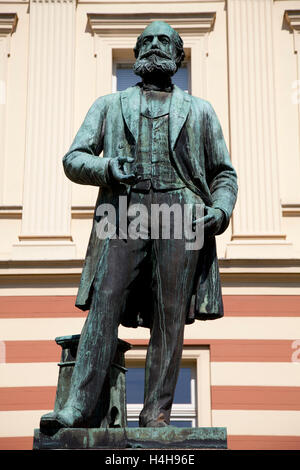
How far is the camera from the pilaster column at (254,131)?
1451cm

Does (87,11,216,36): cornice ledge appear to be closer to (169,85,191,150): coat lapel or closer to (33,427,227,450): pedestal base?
(169,85,191,150): coat lapel

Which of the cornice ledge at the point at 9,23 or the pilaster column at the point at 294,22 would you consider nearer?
the pilaster column at the point at 294,22

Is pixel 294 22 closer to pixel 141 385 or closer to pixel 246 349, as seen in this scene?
pixel 246 349

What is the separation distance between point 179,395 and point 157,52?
28.2ft

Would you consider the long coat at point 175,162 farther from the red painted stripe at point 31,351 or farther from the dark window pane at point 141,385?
the red painted stripe at point 31,351

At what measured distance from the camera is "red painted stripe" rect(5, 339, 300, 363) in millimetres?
13812

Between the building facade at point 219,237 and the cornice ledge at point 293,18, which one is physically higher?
the cornice ledge at point 293,18

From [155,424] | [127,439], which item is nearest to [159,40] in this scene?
[155,424]

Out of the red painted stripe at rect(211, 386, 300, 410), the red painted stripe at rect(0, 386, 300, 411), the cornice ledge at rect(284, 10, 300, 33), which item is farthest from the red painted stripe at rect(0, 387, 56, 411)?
the cornice ledge at rect(284, 10, 300, 33)

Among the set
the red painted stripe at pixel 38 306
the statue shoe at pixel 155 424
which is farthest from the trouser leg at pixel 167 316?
the red painted stripe at pixel 38 306

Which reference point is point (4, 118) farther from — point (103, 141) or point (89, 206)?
point (103, 141)

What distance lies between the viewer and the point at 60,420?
5156mm

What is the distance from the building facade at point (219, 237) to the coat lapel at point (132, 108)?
8.00 meters

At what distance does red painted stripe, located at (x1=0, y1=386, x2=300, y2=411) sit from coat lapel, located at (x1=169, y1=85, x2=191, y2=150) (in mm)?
7994
